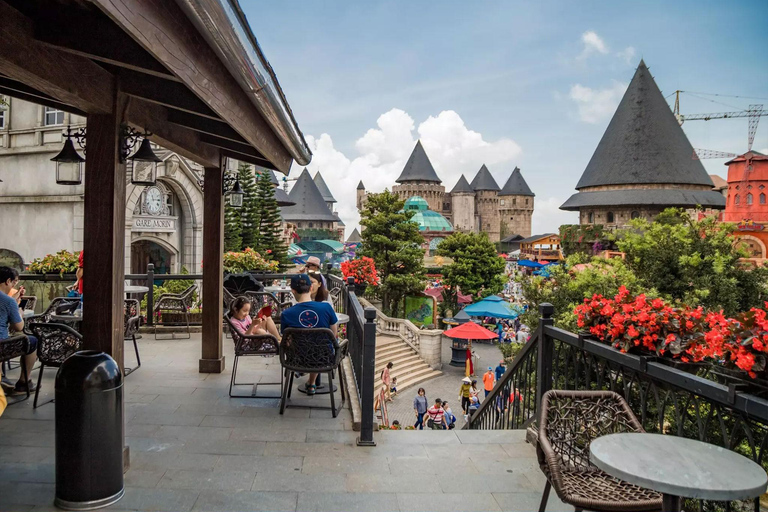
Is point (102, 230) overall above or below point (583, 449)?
above

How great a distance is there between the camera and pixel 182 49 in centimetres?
251

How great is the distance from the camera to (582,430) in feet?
10.7

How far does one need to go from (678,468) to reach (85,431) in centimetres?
298

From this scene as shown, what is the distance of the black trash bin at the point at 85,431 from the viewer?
314cm

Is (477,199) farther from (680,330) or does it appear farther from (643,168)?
(680,330)

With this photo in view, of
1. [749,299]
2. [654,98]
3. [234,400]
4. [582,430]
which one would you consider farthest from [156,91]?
[654,98]

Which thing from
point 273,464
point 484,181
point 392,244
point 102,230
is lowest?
point 273,464

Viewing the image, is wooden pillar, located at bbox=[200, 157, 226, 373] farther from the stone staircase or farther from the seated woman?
the stone staircase

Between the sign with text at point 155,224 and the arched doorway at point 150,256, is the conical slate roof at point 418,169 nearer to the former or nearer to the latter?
the arched doorway at point 150,256

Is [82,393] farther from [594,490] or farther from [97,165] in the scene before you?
[594,490]

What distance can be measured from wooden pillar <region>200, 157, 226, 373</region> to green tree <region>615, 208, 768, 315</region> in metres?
12.6

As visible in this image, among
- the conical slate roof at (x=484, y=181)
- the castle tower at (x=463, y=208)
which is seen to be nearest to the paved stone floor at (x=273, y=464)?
the castle tower at (x=463, y=208)

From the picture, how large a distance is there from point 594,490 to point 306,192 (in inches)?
3306

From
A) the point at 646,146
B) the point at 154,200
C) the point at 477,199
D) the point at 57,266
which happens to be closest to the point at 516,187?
the point at 477,199
